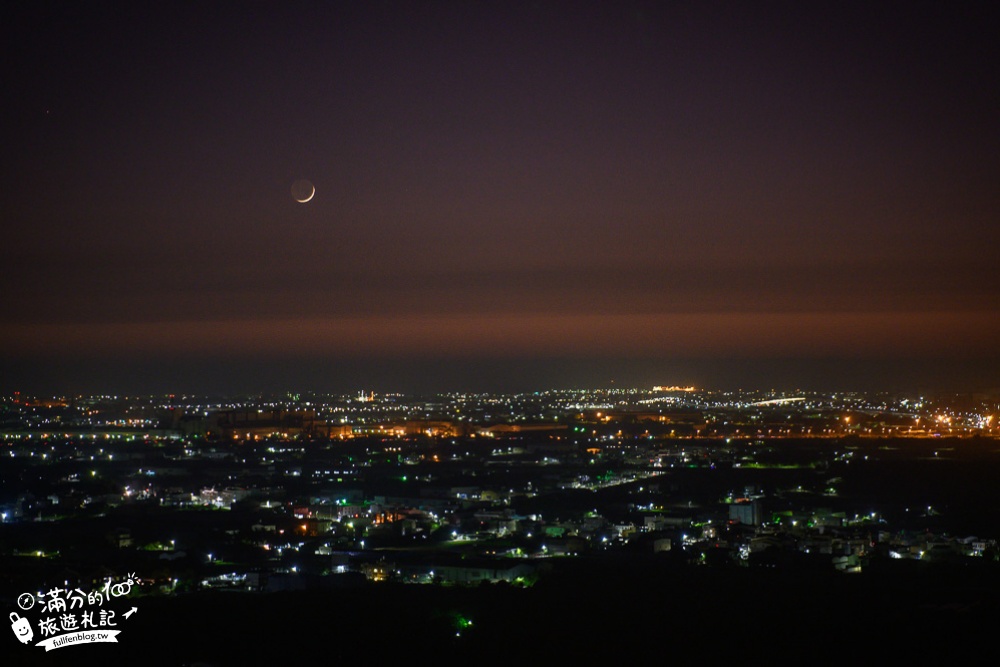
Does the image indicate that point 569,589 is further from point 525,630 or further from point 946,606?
point 946,606

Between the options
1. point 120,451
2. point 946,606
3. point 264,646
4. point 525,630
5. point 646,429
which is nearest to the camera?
point 264,646

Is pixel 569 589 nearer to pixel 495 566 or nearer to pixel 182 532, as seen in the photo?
pixel 495 566

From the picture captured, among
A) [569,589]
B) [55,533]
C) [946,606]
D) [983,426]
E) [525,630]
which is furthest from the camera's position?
[983,426]

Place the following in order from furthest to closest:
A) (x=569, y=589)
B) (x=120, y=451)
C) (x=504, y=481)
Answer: (x=120, y=451), (x=504, y=481), (x=569, y=589)

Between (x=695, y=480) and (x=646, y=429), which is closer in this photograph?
(x=695, y=480)

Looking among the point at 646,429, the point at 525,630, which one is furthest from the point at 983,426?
the point at 525,630

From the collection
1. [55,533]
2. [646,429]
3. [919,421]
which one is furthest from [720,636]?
[919,421]

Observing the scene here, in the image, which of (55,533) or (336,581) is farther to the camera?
(55,533)

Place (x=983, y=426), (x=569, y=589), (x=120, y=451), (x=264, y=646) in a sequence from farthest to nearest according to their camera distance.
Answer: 1. (x=983, y=426)
2. (x=120, y=451)
3. (x=569, y=589)
4. (x=264, y=646)

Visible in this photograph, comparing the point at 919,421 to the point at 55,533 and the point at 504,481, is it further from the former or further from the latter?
the point at 55,533
